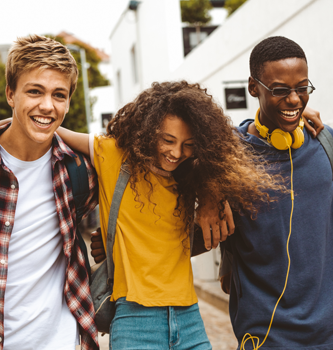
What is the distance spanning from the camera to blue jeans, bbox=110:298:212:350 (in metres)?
2.26

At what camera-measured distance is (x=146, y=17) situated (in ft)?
42.7

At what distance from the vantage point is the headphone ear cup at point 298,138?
2461 mm

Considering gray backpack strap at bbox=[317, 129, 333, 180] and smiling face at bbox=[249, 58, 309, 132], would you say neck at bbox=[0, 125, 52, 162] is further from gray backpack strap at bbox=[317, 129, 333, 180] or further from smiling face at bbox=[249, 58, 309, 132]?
gray backpack strap at bbox=[317, 129, 333, 180]

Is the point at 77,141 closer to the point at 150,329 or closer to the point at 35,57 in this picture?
the point at 35,57

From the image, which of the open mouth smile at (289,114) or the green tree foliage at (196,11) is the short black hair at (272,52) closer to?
the open mouth smile at (289,114)

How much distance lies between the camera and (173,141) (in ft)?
7.97

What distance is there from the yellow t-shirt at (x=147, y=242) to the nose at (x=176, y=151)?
17cm

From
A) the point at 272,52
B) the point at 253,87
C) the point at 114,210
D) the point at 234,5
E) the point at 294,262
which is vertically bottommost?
the point at 294,262

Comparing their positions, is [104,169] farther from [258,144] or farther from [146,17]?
[146,17]

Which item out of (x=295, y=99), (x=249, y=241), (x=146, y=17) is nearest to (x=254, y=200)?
(x=249, y=241)

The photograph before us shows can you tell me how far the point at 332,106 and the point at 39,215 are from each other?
428 cm

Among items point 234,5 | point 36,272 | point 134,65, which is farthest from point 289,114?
point 134,65

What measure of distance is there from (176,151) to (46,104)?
2.45ft

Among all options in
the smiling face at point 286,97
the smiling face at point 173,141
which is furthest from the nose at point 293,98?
the smiling face at point 173,141
